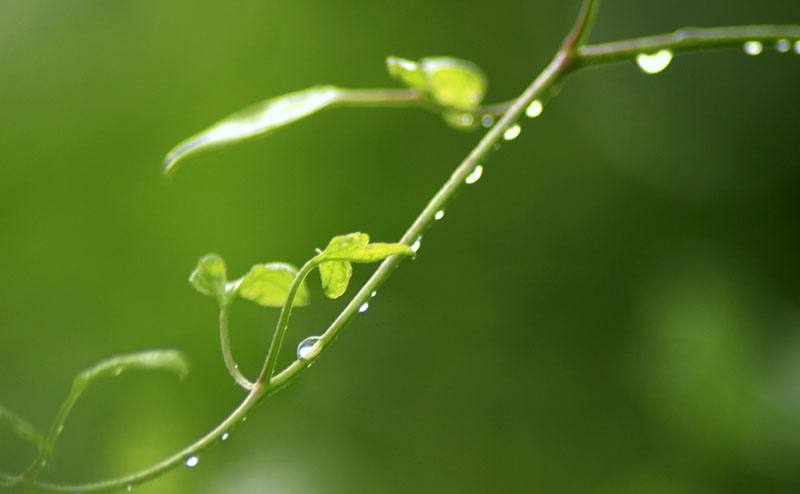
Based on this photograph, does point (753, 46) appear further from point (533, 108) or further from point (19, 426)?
point (19, 426)

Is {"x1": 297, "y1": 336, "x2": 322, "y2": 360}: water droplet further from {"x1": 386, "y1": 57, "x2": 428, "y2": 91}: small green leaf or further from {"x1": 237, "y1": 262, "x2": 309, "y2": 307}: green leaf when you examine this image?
{"x1": 386, "y1": 57, "x2": 428, "y2": 91}: small green leaf

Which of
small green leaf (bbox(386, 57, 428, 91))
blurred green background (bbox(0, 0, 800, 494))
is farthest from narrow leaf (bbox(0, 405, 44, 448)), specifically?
blurred green background (bbox(0, 0, 800, 494))

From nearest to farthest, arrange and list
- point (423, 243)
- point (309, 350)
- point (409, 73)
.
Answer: point (309, 350) < point (409, 73) < point (423, 243)

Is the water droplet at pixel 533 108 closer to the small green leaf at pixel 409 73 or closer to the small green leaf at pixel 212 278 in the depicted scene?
the small green leaf at pixel 409 73

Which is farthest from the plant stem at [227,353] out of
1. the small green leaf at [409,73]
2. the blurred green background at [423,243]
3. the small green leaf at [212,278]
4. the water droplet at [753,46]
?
the blurred green background at [423,243]

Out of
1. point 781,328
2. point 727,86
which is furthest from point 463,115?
point 727,86

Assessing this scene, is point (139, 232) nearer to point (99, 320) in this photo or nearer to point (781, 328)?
point (99, 320)

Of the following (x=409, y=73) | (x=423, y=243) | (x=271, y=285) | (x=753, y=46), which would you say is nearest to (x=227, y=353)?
(x=271, y=285)
